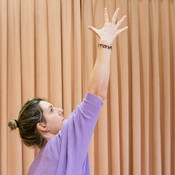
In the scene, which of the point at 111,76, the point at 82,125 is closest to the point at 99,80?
the point at 82,125

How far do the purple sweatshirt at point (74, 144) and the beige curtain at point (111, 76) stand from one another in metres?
1.33

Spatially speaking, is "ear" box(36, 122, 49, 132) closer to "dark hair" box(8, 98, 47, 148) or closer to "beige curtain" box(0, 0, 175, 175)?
"dark hair" box(8, 98, 47, 148)

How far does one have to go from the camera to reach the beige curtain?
A: 8.13 ft

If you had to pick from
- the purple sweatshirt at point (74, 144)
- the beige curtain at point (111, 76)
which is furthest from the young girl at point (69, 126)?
the beige curtain at point (111, 76)

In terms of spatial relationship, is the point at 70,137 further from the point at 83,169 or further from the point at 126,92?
Result: the point at 126,92

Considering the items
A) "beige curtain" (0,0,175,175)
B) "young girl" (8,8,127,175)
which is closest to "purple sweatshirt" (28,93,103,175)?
"young girl" (8,8,127,175)

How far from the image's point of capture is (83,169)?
1.21 m

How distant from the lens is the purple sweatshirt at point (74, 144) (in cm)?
109

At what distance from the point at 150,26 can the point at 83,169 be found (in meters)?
2.11

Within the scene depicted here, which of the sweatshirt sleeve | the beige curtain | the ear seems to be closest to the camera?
the sweatshirt sleeve

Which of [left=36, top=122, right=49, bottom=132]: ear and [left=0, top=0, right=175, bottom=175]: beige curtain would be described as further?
[left=0, top=0, right=175, bottom=175]: beige curtain

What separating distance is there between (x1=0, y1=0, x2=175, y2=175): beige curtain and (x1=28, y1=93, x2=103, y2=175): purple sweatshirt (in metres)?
1.33

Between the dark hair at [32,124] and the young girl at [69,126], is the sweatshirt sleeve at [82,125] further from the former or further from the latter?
the dark hair at [32,124]

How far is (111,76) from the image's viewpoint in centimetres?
276
